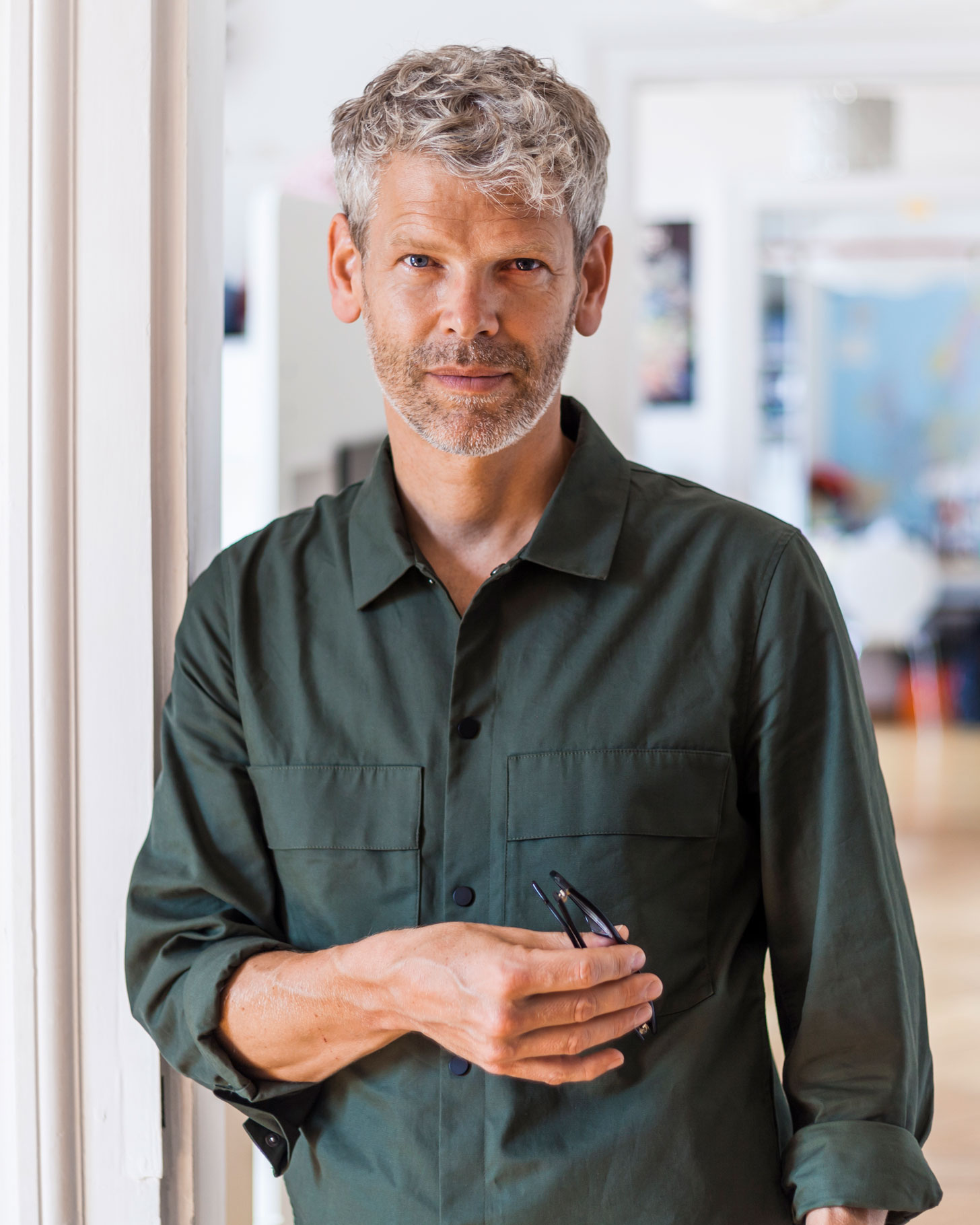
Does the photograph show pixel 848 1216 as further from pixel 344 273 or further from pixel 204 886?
pixel 344 273

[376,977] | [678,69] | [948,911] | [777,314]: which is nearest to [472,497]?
[376,977]

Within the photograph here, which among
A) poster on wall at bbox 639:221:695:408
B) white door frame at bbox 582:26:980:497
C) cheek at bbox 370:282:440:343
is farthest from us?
poster on wall at bbox 639:221:695:408

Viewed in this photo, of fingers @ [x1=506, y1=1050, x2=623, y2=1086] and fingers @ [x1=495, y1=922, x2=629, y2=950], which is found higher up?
fingers @ [x1=495, y1=922, x2=629, y2=950]

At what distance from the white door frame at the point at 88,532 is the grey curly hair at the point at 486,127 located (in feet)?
0.70

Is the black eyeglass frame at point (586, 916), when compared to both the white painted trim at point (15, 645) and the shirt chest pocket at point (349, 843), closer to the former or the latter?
the shirt chest pocket at point (349, 843)

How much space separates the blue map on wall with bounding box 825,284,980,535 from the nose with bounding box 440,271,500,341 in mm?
7462

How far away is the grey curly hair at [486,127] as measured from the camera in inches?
43.1

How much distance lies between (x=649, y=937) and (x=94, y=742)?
56 centimetres

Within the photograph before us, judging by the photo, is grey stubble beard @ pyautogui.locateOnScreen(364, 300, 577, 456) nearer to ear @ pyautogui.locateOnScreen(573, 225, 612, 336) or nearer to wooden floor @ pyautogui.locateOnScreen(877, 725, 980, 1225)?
ear @ pyautogui.locateOnScreen(573, 225, 612, 336)

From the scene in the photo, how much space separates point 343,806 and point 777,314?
25.4 ft

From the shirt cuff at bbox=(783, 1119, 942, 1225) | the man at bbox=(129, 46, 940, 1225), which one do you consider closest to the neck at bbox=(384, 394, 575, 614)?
the man at bbox=(129, 46, 940, 1225)

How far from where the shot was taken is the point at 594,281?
1.26 meters

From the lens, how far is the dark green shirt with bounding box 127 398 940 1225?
1069 mm

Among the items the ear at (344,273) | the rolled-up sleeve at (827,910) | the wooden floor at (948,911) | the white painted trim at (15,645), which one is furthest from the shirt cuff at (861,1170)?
the wooden floor at (948,911)
